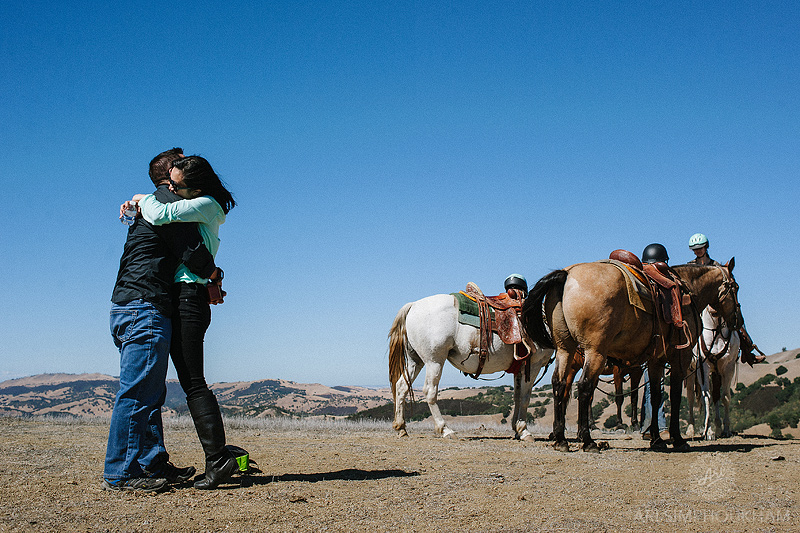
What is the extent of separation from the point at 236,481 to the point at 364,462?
1671mm

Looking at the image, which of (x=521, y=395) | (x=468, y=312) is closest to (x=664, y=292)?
(x=468, y=312)

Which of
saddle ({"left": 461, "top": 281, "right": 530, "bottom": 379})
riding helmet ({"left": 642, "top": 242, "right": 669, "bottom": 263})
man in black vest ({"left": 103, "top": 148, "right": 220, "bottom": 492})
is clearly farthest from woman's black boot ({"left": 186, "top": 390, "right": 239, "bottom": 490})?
riding helmet ({"left": 642, "top": 242, "right": 669, "bottom": 263})

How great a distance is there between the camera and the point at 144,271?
4430 millimetres

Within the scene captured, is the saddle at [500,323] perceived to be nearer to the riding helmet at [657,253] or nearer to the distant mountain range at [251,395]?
the riding helmet at [657,253]

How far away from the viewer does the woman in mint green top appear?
4.38m

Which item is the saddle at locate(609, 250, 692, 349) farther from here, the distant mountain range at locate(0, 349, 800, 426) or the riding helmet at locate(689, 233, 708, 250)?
the distant mountain range at locate(0, 349, 800, 426)

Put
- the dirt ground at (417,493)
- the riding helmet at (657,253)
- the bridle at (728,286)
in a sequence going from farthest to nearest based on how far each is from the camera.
A: the riding helmet at (657,253)
the bridle at (728,286)
the dirt ground at (417,493)

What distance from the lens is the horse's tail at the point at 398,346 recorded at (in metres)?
10.8

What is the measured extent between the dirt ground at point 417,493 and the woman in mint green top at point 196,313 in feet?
0.84

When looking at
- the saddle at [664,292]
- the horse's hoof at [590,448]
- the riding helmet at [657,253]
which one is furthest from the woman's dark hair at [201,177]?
the riding helmet at [657,253]

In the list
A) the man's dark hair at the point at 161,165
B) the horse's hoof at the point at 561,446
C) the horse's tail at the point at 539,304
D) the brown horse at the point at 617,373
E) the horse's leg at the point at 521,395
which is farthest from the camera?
the horse's leg at the point at 521,395

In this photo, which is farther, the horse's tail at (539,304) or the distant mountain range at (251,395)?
the distant mountain range at (251,395)

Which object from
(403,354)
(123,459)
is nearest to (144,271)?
(123,459)

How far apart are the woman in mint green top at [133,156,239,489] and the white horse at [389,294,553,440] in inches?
237
